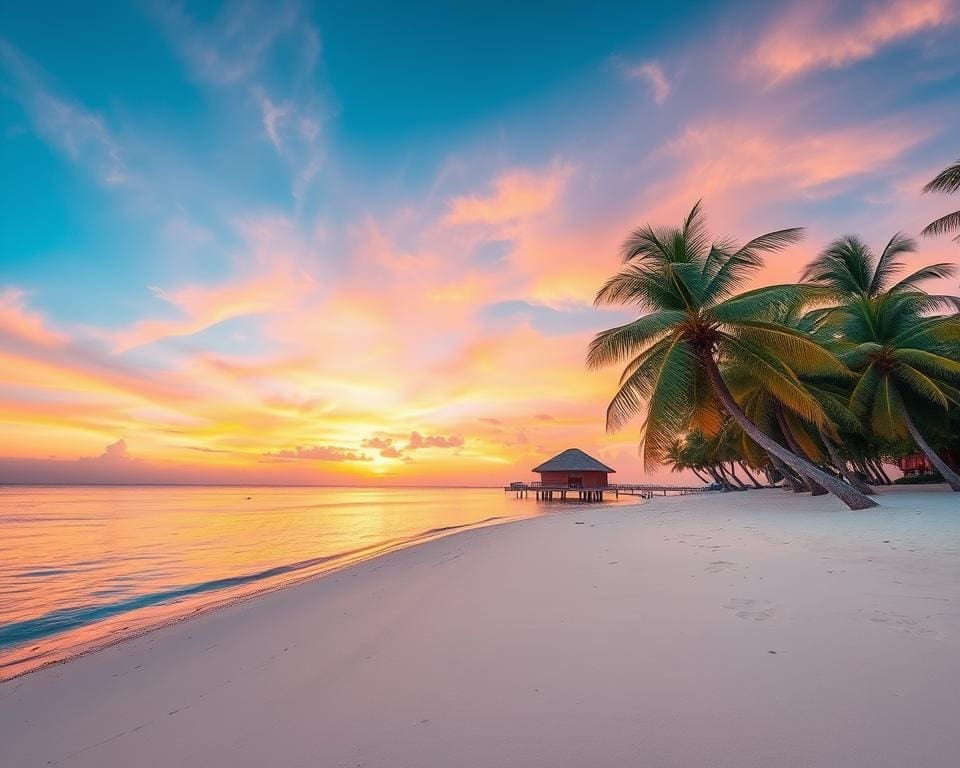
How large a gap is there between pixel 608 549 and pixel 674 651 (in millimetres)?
4604

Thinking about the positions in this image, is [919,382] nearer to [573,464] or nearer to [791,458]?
[791,458]

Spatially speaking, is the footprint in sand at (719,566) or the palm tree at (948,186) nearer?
the footprint in sand at (719,566)

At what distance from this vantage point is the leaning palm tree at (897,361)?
1555 cm

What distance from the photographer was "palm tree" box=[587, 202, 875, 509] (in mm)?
11906

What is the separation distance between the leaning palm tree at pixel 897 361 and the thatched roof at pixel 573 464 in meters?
28.2

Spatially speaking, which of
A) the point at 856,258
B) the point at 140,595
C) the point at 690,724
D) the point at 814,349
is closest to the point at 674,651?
the point at 690,724

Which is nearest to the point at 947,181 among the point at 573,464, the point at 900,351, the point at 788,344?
the point at 900,351

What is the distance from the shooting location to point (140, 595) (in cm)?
909

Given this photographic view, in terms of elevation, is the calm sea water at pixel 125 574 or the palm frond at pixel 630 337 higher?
the palm frond at pixel 630 337

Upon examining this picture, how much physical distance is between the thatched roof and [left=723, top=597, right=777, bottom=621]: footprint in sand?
4116 cm

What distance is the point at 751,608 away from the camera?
3.86 m

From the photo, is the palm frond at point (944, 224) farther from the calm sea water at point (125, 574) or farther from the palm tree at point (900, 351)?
the calm sea water at point (125, 574)

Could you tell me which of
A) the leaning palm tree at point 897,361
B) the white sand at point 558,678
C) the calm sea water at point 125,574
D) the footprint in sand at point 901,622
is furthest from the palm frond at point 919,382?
the calm sea water at point 125,574

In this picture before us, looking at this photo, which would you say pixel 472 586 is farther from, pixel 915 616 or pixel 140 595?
pixel 140 595
